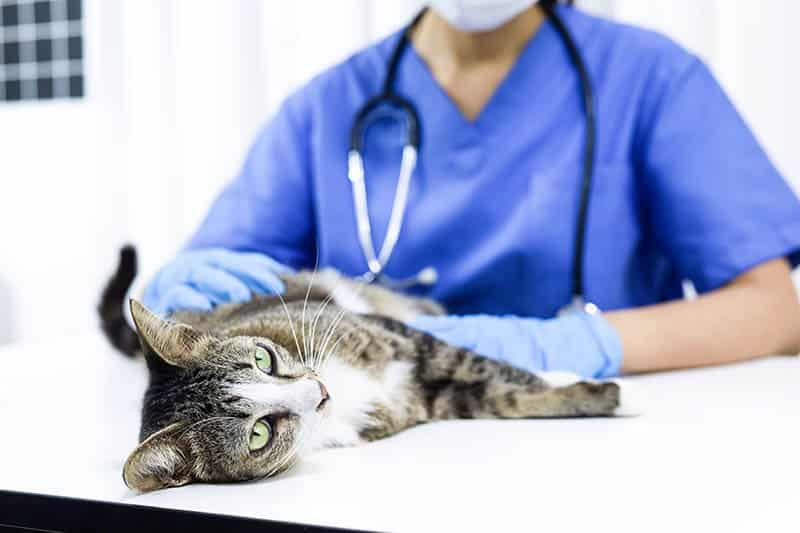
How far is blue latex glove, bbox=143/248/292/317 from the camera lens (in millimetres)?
952

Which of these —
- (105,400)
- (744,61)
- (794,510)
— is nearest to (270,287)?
(105,400)

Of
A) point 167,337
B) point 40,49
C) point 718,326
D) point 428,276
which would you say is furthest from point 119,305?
point 40,49

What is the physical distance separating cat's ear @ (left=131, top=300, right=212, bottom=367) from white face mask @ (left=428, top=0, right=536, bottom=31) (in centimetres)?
64

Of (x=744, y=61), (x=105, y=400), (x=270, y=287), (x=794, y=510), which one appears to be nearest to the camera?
(x=794, y=510)

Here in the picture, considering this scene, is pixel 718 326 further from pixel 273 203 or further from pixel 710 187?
pixel 273 203

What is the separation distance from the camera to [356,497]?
545 mm

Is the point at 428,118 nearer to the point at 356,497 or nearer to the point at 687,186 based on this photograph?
the point at 687,186

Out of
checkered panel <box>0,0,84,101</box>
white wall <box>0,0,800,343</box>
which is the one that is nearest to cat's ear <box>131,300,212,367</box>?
white wall <box>0,0,800,343</box>

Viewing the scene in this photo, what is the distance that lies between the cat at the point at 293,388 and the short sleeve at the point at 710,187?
0.34 meters

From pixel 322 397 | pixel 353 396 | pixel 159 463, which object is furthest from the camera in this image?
pixel 353 396

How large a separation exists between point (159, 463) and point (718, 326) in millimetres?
707

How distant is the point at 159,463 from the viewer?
22.4 inches

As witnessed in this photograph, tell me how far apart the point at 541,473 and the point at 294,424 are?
0.66 ft

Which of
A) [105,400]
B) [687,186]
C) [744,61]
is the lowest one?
[105,400]
